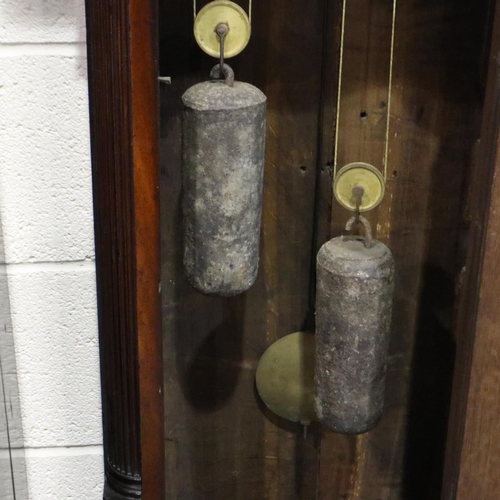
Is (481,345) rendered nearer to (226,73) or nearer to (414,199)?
(414,199)

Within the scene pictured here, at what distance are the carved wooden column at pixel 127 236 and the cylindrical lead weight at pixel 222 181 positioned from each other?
0.05 metres

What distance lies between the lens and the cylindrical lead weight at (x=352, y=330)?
3.12 feet

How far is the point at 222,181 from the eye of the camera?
0.88 m

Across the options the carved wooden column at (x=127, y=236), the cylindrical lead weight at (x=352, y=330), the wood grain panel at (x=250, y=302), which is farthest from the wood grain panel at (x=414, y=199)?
the carved wooden column at (x=127, y=236)

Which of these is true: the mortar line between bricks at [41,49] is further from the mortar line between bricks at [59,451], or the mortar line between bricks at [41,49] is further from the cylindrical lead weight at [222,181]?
the mortar line between bricks at [59,451]

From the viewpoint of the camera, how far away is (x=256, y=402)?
3.90ft

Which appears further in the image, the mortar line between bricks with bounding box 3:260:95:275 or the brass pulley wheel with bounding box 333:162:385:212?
the mortar line between bricks with bounding box 3:260:95:275

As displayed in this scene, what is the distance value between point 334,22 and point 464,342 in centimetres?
42

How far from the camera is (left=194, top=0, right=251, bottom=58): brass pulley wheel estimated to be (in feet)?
2.93

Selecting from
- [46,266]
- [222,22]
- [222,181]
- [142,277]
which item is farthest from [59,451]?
[222,22]

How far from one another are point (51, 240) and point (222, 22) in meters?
0.39

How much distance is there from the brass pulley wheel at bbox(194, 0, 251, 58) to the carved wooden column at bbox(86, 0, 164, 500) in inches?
3.5

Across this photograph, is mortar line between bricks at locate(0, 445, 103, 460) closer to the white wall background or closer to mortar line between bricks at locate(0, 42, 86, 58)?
the white wall background

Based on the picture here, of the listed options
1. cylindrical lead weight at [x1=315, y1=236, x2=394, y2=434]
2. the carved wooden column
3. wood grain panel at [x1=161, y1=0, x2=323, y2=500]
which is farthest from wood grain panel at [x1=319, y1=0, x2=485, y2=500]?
the carved wooden column
